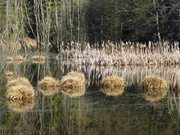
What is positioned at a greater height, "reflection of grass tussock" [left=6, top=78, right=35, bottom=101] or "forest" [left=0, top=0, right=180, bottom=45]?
"forest" [left=0, top=0, right=180, bottom=45]

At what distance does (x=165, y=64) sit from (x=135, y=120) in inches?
639

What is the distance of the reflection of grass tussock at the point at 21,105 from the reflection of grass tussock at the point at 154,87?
3836 mm

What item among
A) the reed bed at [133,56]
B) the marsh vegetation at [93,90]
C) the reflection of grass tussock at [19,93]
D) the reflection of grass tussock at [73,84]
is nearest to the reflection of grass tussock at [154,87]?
the marsh vegetation at [93,90]

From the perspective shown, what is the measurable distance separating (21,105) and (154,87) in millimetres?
5429

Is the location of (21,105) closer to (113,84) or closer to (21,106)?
(21,106)

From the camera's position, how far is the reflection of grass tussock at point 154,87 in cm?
1780

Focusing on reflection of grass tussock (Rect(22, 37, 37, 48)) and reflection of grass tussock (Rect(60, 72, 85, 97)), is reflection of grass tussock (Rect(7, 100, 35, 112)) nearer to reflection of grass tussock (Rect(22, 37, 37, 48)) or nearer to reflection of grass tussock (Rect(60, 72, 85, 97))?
reflection of grass tussock (Rect(60, 72, 85, 97))

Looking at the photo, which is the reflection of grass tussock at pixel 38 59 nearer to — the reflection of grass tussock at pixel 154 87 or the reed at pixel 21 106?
the reflection of grass tussock at pixel 154 87

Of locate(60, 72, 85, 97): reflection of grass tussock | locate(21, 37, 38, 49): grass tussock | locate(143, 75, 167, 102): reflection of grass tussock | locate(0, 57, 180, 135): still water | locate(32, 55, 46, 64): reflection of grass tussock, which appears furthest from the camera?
locate(32, 55, 46, 64): reflection of grass tussock

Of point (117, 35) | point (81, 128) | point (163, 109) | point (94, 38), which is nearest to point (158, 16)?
point (117, 35)

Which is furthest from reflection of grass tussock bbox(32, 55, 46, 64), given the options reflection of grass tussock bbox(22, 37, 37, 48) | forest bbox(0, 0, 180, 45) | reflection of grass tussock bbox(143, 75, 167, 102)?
reflection of grass tussock bbox(143, 75, 167, 102)

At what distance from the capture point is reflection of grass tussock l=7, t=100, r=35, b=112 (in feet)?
49.9

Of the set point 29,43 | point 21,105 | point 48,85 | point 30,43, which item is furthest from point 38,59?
point 21,105

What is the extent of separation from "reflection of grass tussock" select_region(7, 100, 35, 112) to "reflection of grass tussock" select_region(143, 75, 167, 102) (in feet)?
12.6
